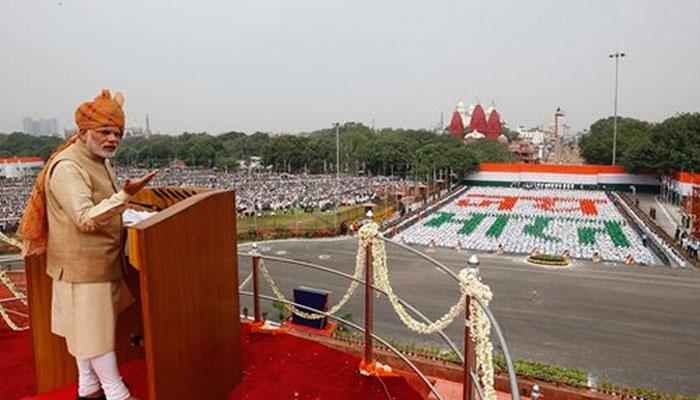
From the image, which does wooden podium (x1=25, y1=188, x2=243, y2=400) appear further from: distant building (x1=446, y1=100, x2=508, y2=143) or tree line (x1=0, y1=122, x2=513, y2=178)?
distant building (x1=446, y1=100, x2=508, y2=143)

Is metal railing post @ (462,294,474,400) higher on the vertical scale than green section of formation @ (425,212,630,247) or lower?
higher

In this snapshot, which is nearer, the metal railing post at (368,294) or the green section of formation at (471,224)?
the metal railing post at (368,294)

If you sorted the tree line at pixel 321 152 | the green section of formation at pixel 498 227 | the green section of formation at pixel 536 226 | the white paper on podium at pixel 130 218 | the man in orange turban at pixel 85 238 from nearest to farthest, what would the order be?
the man in orange turban at pixel 85 238
the white paper on podium at pixel 130 218
the green section of formation at pixel 536 226
the green section of formation at pixel 498 227
the tree line at pixel 321 152

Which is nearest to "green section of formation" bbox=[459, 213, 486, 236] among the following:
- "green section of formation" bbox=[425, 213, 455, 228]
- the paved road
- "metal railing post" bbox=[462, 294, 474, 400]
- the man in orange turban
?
"green section of formation" bbox=[425, 213, 455, 228]

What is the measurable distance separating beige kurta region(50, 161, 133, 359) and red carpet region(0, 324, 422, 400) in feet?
2.24

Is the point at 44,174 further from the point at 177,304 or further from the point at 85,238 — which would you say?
the point at 177,304

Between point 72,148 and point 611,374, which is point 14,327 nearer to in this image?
point 72,148

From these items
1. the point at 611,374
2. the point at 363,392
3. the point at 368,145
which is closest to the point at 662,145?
the point at 368,145

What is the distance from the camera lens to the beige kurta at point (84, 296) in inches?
88.4

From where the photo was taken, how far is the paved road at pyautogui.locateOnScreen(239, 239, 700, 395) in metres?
9.78

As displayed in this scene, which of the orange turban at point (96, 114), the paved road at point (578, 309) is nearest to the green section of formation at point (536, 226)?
the paved road at point (578, 309)

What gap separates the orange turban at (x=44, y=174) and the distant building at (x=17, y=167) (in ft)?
225

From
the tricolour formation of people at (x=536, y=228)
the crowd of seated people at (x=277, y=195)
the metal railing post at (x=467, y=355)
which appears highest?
the metal railing post at (x=467, y=355)

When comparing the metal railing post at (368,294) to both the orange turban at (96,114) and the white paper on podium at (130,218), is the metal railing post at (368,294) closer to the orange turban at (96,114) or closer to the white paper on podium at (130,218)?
the white paper on podium at (130,218)
